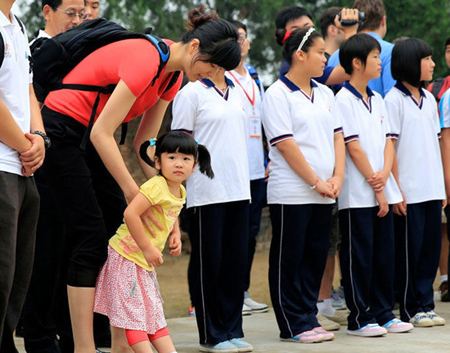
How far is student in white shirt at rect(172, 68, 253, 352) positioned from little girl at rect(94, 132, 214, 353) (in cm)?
70

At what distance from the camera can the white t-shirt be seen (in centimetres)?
706

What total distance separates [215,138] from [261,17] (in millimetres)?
10200

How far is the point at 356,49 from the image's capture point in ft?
22.1

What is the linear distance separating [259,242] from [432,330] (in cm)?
505

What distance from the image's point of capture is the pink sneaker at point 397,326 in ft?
21.6

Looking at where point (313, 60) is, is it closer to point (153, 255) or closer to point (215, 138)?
point (215, 138)

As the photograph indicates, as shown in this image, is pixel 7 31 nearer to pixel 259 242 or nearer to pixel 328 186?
pixel 328 186

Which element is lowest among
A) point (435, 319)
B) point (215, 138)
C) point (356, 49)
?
point (435, 319)

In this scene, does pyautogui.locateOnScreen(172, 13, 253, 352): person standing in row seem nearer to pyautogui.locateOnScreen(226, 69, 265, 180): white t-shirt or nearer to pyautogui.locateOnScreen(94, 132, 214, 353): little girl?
pyautogui.locateOnScreen(94, 132, 214, 353): little girl

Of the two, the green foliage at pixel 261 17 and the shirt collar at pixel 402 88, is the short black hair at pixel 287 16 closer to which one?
the shirt collar at pixel 402 88

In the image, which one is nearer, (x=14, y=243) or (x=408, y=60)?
(x=14, y=243)

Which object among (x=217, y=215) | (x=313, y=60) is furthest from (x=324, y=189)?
(x=313, y=60)

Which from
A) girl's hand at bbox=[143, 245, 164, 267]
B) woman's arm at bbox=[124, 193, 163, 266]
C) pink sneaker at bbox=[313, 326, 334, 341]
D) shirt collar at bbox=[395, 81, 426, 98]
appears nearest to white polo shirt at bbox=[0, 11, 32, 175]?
woman's arm at bbox=[124, 193, 163, 266]

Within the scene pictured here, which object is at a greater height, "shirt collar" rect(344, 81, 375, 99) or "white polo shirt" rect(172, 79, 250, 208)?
"shirt collar" rect(344, 81, 375, 99)
